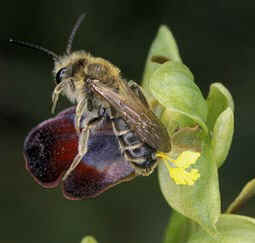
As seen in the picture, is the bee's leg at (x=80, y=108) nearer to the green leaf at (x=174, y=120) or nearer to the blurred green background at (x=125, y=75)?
the green leaf at (x=174, y=120)

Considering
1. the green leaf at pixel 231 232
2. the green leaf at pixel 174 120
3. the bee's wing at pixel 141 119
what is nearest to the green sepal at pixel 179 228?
the green leaf at pixel 231 232

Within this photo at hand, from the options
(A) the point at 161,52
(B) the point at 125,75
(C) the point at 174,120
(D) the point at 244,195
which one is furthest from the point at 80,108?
(B) the point at 125,75

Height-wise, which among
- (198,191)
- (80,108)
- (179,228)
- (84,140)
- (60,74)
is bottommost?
(179,228)

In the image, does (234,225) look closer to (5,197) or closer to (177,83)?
(177,83)

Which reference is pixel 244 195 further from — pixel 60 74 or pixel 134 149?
pixel 60 74

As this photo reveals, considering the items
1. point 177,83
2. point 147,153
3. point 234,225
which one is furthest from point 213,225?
point 177,83
